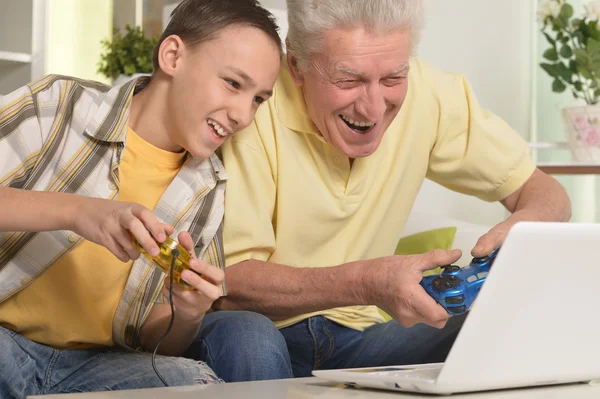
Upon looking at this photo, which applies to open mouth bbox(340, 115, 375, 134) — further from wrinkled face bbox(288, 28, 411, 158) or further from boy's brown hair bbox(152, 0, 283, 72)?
boy's brown hair bbox(152, 0, 283, 72)

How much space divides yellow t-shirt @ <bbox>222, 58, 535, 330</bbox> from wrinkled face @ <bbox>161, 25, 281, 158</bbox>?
0.40ft

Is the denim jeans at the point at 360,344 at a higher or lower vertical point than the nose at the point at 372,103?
lower

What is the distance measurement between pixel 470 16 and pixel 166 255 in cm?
208

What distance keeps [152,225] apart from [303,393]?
0.27 meters

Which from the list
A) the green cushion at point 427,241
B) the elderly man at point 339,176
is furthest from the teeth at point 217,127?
the green cushion at point 427,241

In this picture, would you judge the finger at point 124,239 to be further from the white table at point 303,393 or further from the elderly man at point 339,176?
the elderly man at point 339,176

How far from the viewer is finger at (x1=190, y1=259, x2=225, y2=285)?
109cm

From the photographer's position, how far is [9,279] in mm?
1294

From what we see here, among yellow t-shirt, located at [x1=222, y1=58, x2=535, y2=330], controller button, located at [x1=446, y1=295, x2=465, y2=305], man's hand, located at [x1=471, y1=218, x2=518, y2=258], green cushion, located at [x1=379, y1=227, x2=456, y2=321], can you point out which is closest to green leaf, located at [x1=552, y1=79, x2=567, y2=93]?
green cushion, located at [x1=379, y1=227, x2=456, y2=321]

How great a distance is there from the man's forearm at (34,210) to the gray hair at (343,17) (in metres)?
0.60

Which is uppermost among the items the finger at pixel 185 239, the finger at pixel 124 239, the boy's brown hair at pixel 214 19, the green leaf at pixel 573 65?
the boy's brown hair at pixel 214 19

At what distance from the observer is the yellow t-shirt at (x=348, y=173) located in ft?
4.95

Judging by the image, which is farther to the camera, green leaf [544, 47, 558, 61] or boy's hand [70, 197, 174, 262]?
green leaf [544, 47, 558, 61]

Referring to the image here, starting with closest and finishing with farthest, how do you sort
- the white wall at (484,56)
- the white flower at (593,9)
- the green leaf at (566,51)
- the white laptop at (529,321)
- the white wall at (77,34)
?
Answer: the white laptop at (529,321), the white flower at (593,9), the green leaf at (566,51), the white wall at (484,56), the white wall at (77,34)
